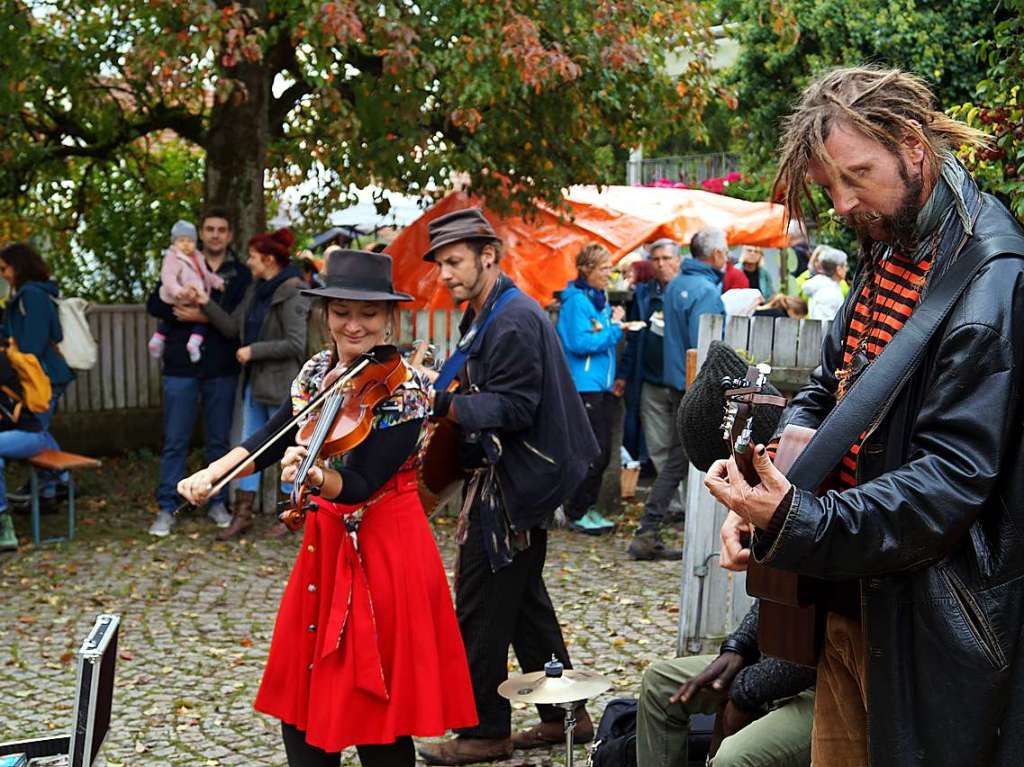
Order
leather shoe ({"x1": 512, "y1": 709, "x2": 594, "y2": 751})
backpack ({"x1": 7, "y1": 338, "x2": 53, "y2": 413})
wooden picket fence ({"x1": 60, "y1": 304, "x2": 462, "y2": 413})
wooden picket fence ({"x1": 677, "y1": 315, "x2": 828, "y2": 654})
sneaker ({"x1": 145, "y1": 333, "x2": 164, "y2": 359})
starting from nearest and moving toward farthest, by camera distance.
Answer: leather shoe ({"x1": 512, "y1": 709, "x2": 594, "y2": 751}) < wooden picket fence ({"x1": 677, "y1": 315, "x2": 828, "y2": 654}) < backpack ({"x1": 7, "y1": 338, "x2": 53, "y2": 413}) < sneaker ({"x1": 145, "y1": 333, "x2": 164, "y2": 359}) < wooden picket fence ({"x1": 60, "y1": 304, "x2": 462, "y2": 413})

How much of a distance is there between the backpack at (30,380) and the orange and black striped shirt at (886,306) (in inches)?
278

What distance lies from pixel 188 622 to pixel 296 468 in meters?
3.75

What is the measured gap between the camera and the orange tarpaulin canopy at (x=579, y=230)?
11.2 meters

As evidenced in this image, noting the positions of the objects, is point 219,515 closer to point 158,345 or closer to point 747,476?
point 158,345

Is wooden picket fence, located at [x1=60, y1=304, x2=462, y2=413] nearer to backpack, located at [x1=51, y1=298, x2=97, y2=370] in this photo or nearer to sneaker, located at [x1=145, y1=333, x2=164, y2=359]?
backpack, located at [x1=51, y1=298, x2=97, y2=370]

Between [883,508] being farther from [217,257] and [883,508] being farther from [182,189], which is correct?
[182,189]

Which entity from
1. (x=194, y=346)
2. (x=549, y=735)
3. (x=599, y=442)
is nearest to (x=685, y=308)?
(x=599, y=442)

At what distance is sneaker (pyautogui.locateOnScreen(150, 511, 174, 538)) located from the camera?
29.3 ft

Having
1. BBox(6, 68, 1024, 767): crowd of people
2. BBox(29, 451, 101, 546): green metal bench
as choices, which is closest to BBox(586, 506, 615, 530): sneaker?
BBox(29, 451, 101, 546): green metal bench

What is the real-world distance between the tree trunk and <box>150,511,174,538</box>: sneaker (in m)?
2.51

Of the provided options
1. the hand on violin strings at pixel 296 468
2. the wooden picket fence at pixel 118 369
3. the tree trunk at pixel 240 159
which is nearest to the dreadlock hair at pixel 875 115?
the hand on violin strings at pixel 296 468

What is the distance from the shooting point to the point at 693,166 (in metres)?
29.1

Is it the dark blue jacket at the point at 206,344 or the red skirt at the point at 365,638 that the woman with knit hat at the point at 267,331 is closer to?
the dark blue jacket at the point at 206,344

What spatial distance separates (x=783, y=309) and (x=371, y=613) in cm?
594
